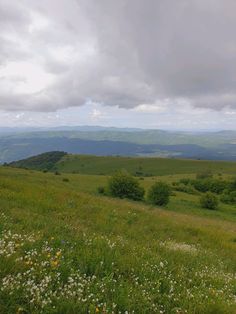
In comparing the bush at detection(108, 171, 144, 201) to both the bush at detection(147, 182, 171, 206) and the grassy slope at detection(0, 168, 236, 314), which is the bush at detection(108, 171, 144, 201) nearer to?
the bush at detection(147, 182, 171, 206)

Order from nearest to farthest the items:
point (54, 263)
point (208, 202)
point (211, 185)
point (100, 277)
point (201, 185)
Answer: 1. point (54, 263)
2. point (100, 277)
3. point (208, 202)
4. point (211, 185)
5. point (201, 185)

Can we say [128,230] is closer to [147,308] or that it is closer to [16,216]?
[16,216]

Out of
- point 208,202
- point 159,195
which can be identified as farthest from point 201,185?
point 159,195

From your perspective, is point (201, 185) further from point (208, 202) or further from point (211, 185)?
point (208, 202)

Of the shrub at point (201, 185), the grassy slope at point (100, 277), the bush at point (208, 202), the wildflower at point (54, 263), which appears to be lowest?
the shrub at point (201, 185)

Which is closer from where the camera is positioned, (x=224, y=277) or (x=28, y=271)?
(x=28, y=271)

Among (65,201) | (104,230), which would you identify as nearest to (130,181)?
(65,201)

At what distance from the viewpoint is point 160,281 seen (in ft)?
20.2

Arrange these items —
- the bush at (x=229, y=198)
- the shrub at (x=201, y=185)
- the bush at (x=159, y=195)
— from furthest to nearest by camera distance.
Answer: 1. the shrub at (x=201, y=185)
2. the bush at (x=229, y=198)
3. the bush at (x=159, y=195)

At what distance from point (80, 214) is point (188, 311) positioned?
A: 907 centimetres

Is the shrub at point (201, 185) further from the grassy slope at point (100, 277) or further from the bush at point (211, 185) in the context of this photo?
the grassy slope at point (100, 277)

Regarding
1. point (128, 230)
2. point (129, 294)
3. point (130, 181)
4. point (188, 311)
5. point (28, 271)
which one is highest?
point (28, 271)

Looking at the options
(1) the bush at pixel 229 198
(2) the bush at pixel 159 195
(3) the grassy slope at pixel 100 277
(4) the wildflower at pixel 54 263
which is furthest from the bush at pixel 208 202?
(4) the wildflower at pixel 54 263

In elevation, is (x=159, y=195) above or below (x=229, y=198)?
above
